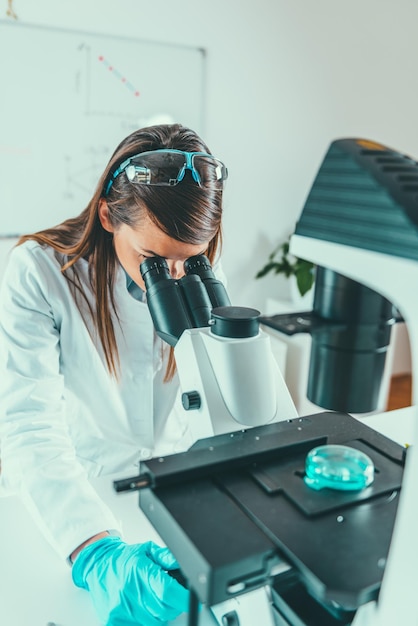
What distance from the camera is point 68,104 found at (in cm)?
247

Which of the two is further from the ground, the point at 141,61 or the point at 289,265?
the point at 141,61

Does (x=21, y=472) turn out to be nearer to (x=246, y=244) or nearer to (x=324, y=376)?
(x=324, y=376)

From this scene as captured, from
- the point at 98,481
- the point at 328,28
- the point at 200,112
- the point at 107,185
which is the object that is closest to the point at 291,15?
the point at 328,28

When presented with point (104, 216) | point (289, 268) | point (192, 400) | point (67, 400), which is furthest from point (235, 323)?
point (289, 268)

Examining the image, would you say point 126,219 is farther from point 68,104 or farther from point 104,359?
point 68,104

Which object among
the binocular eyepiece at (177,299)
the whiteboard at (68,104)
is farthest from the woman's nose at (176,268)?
the whiteboard at (68,104)

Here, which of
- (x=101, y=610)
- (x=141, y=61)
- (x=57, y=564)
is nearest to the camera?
(x=101, y=610)

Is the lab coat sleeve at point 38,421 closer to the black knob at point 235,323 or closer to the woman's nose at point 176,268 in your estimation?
the woman's nose at point 176,268

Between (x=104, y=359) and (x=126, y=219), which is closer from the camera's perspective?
(x=126, y=219)

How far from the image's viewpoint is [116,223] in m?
1.10

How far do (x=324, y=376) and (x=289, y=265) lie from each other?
239 centimetres

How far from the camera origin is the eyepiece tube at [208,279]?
0.89 metres

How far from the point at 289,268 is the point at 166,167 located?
2.01 m

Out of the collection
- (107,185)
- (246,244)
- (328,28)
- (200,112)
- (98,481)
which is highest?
(328,28)
